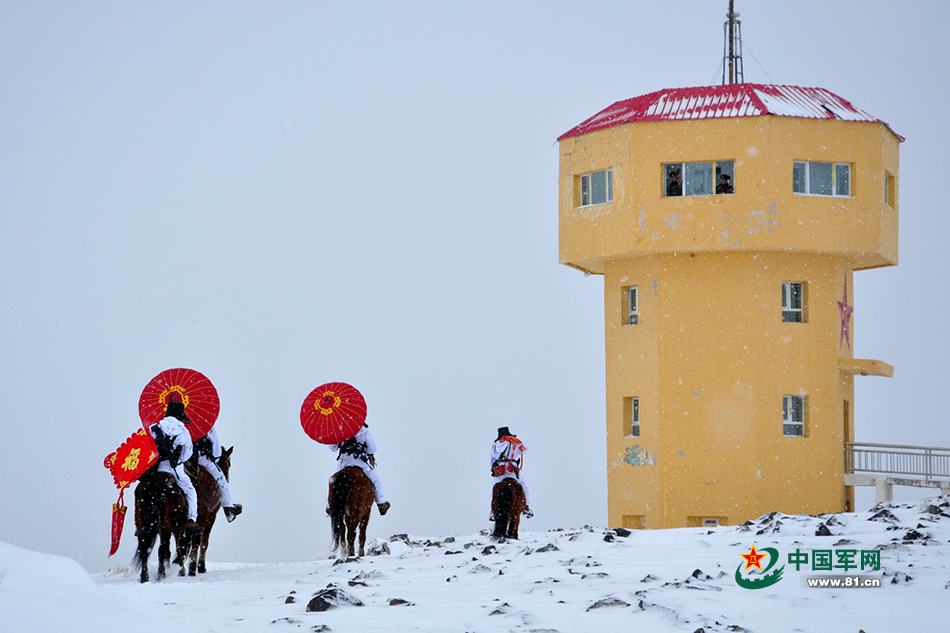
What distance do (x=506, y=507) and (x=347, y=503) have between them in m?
2.91

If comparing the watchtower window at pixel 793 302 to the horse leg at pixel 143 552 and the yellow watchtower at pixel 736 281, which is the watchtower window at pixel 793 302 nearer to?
the yellow watchtower at pixel 736 281

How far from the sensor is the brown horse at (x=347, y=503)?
1730 cm

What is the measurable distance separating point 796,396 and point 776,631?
19.0m

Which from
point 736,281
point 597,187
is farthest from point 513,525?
point 597,187

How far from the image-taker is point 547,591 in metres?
11.5

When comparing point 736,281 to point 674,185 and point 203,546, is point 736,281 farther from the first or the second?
point 203,546

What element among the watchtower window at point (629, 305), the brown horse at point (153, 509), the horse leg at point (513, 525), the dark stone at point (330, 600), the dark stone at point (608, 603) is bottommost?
the horse leg at point (513, 525)

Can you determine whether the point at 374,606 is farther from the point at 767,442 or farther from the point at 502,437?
the point at 767,442

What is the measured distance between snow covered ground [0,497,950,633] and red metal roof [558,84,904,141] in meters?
13.4

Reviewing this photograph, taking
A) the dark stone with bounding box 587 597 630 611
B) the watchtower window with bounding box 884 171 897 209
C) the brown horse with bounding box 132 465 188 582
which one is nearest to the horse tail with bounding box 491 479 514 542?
the brown horse with bounding box 132 465 188 582

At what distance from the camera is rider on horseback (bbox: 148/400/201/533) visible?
1390cm

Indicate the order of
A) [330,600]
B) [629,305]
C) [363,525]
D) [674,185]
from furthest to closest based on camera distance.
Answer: [629,305], [674,185], [363,525], [330,600]

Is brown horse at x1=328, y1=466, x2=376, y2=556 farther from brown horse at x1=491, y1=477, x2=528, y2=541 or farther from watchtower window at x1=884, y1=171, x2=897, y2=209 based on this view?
watchtower window at x1=884, y1=171, x2=897, y2=209

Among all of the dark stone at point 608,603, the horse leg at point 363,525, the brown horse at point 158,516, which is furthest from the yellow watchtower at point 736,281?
the dark stone at point 608,603
